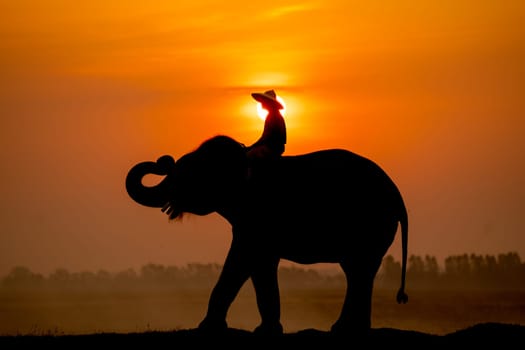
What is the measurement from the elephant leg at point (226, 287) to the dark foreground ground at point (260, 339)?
290 millimetres

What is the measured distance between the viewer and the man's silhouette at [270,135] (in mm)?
18391

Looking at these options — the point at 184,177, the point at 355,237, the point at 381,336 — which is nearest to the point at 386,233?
the point at 355,237

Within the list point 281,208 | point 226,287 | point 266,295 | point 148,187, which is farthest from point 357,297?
point 148,187

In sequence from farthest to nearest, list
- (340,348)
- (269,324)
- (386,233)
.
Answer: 1. (386,233)
2. (269,324)
3. (340,348)

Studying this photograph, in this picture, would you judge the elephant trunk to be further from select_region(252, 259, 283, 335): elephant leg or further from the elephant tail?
the elephant tail

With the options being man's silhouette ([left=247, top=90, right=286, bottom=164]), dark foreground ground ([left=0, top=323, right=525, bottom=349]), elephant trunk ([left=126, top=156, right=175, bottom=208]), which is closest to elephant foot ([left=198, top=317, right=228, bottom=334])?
dark foreground ground ([left=0, top=323, right=525, bottom=349])

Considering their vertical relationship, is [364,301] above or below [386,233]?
below

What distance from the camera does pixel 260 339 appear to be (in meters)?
16.6

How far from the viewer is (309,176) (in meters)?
18.4

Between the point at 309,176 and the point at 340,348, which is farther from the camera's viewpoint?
the point at 309,176

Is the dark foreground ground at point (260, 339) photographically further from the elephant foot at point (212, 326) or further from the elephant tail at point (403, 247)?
the elephant tail at point (403, 247)

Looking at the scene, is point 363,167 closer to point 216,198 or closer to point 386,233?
point 386,233

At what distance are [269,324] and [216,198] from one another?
2.15 m

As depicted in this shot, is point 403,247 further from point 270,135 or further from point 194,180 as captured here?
point 194,180
